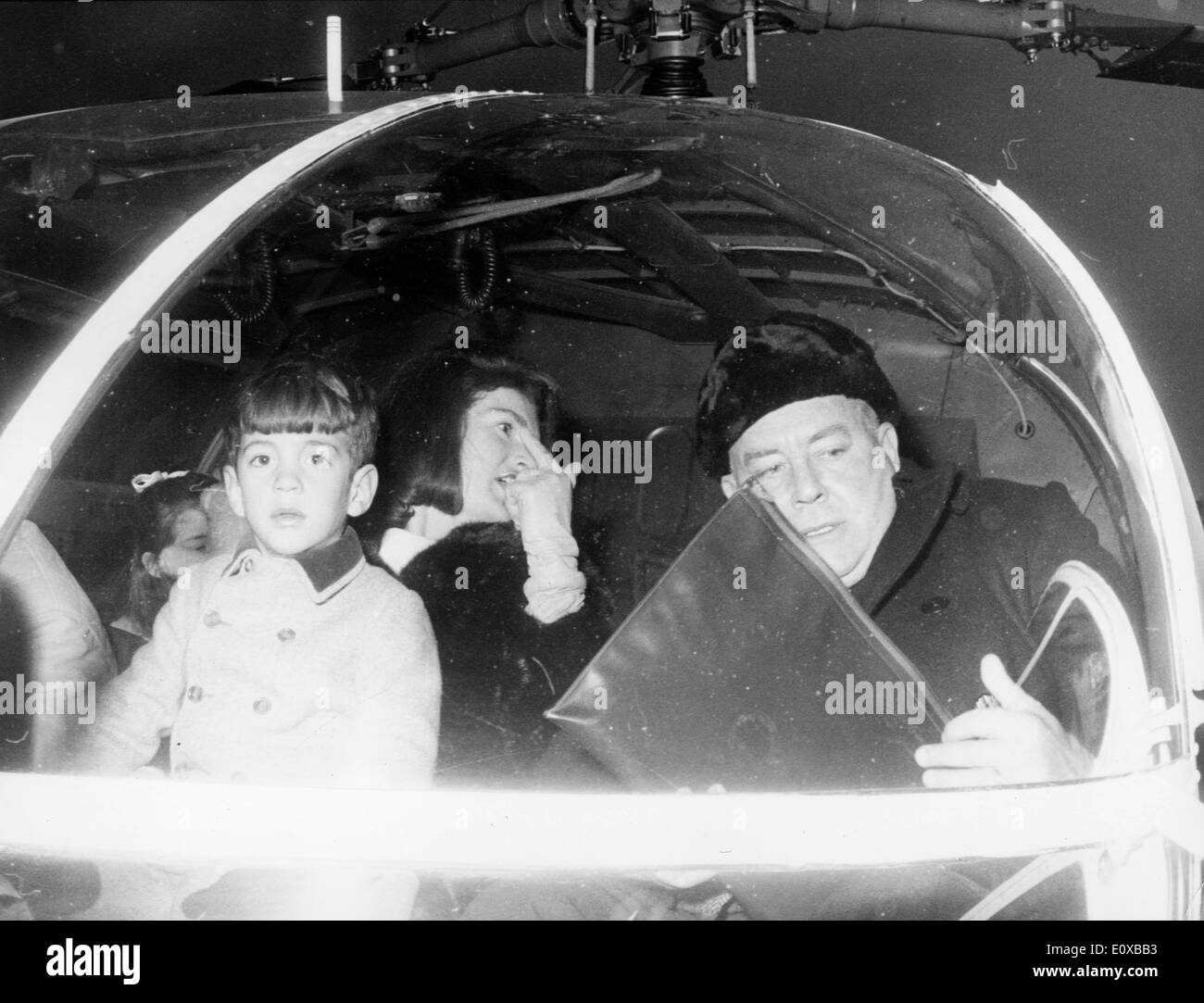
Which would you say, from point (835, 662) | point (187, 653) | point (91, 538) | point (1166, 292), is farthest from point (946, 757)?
point (1166, 292)

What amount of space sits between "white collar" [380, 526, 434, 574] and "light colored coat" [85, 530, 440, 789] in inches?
1.3

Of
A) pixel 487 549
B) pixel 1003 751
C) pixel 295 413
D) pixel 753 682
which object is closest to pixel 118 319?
pixel 295 413

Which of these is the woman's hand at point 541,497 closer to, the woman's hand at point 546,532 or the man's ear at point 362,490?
the woman's hand at point 546,532

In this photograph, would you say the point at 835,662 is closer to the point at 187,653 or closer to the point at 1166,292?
the point at 187,653

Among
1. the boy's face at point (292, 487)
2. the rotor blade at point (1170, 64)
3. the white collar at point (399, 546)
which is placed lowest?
the white collar at point (399, 546)

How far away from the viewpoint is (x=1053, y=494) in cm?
145

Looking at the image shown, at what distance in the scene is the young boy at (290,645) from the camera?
1.13 meters

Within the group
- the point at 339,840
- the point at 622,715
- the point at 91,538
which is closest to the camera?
the point at 339,840

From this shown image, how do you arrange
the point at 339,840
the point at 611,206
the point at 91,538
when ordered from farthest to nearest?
the point at 611,206, the point at 91,538, the point at 339,840

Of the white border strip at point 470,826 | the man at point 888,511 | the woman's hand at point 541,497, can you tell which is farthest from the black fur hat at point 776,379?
the white border strip at point 470,826

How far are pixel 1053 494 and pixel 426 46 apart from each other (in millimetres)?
1539

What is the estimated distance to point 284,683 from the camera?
3.77 feet

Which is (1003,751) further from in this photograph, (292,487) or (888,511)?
(292,487)

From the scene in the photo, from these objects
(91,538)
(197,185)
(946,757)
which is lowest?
(946,757)
